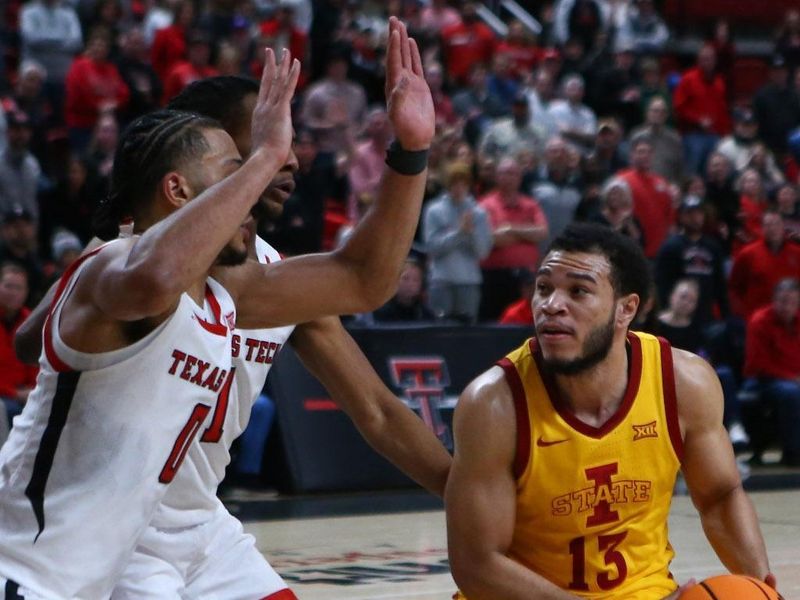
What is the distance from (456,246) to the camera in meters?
11.6

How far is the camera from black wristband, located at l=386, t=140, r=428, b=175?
358 cm

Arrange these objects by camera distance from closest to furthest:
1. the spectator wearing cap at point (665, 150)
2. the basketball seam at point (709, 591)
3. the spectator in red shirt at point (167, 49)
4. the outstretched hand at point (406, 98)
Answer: the outstretched hand at point (406, 98) < the basketball seam at point (709, 591) < the spectator in red shirt at point (167, 49) < the spectator wearing cap at point (665, 150)

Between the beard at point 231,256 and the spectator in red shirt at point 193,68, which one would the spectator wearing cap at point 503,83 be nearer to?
the spectator in red shirt at point 193,68

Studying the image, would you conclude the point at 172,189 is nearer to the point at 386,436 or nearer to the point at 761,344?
the point at 386,436

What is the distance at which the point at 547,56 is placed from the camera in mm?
15836

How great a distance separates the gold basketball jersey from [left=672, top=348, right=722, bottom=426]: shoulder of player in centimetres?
3

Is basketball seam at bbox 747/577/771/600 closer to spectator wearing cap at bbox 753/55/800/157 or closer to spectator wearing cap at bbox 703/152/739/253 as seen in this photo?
spectator wearing cap at bbox 703/152/739/253

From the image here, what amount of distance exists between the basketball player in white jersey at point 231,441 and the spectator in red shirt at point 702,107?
11889mm

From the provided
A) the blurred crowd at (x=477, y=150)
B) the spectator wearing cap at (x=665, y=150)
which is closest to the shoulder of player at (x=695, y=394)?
the blurred crowd at (x=477, y=150)

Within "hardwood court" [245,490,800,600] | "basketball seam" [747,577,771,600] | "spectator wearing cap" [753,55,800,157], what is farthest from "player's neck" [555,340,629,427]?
"spectator wearing cap" [753,55,800,157]

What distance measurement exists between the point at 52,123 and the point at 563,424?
9.19 metres

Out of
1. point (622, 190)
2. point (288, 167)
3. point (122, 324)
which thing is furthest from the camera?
point (622, 190)

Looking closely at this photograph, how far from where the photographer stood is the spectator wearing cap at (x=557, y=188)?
42.6 feet

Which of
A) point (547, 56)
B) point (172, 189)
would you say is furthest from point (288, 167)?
point (547, 56)
